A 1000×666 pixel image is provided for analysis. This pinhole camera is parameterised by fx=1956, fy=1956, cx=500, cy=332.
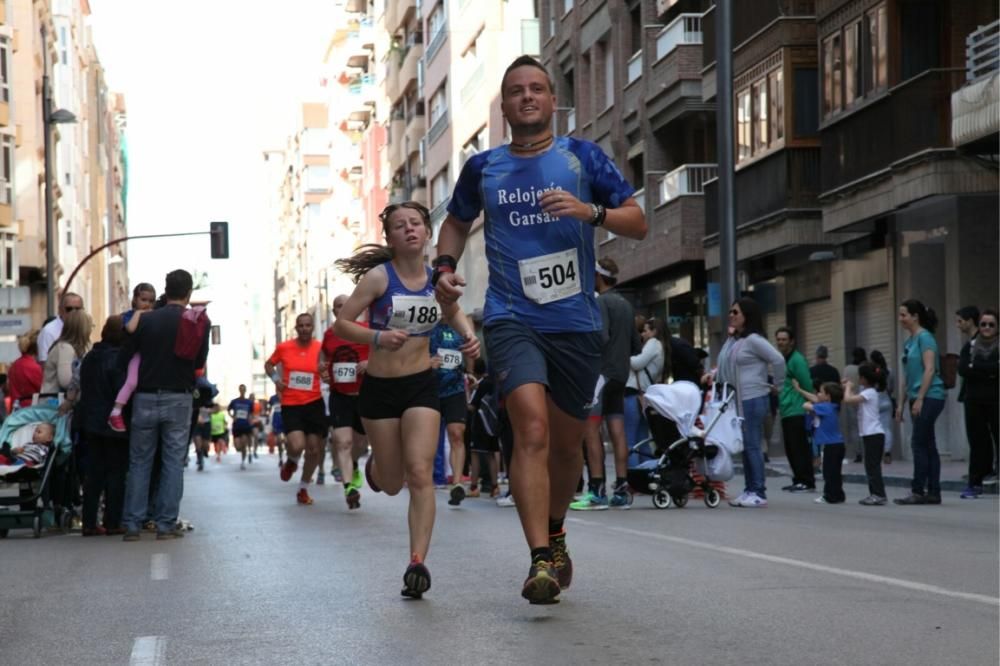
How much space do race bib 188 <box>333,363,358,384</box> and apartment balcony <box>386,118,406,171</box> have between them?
6207 centimetres

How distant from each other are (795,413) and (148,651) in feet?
44.9

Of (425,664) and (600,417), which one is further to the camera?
(600,417)

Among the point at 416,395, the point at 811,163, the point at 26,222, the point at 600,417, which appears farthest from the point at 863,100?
the point at 26,222

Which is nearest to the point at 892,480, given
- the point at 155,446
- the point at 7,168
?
the point at 155,446

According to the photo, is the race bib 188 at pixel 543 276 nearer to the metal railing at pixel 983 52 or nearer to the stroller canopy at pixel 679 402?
the stroller canopy at pixel 679 402

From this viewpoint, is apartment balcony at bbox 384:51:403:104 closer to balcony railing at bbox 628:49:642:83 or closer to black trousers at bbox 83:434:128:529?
balcony railing at bbox 628:49:642:83

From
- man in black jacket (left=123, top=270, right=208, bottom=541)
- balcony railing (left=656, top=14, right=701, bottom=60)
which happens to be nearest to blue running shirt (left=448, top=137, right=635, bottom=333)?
man in black jacket (left=123, top=270, right=208, bottom=541)

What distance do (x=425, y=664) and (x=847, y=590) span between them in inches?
109

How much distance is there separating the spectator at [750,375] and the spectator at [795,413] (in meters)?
2.32

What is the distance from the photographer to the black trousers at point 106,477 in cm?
1530

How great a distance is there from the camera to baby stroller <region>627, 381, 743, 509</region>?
16.8 meters

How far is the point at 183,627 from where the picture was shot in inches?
315

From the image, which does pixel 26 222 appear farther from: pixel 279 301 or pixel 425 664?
pixel 279 301

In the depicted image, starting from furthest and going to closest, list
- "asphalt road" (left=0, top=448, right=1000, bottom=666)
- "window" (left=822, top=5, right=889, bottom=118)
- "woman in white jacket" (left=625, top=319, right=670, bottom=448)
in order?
"window" (left=822, top=5, right=889, bottom=118) < "woman in white jacket" (left=625, top=319, right=670, bottom=448) < "asphalt road" (left=0, top=448, right=1000, bottom=666)
